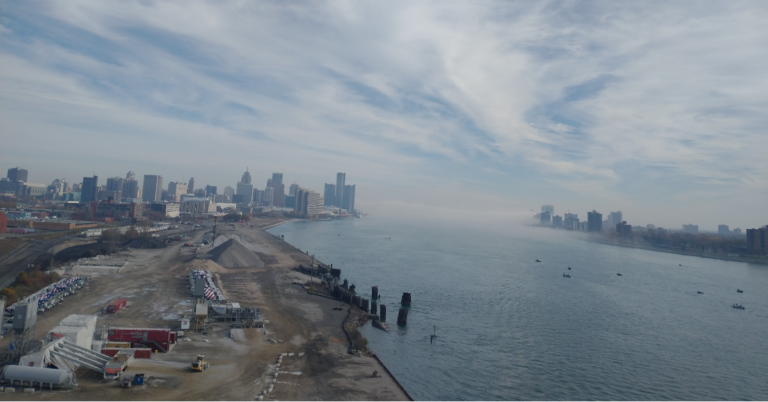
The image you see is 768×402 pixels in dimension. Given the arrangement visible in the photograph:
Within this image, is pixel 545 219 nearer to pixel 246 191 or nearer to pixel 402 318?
pixel 246 191

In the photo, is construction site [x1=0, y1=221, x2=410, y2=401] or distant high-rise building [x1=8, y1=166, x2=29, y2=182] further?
distant high-rise building [x1=8, y1=166, x2=29, y2=182]

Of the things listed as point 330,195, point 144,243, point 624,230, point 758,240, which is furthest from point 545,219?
point 144,243

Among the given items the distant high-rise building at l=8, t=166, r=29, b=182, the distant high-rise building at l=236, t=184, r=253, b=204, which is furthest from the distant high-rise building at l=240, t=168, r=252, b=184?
the distant high-rise building at l=8, t=166, r=29, b=182

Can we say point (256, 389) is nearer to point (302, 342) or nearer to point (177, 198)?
point (302, 342)

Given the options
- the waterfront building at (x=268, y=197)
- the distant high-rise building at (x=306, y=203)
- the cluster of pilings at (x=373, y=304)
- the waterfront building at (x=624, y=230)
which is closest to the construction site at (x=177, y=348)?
the cluster of pilings at (x=373, y=304)

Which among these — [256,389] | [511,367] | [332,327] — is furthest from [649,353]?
[256,389]

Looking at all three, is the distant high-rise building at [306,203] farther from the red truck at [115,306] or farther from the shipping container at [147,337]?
the shipping container at [147,337]

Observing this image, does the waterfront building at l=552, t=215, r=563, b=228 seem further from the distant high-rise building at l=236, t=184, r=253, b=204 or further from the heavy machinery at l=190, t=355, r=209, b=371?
the heavy machinery at l=190, t=355, r=209, b=371
